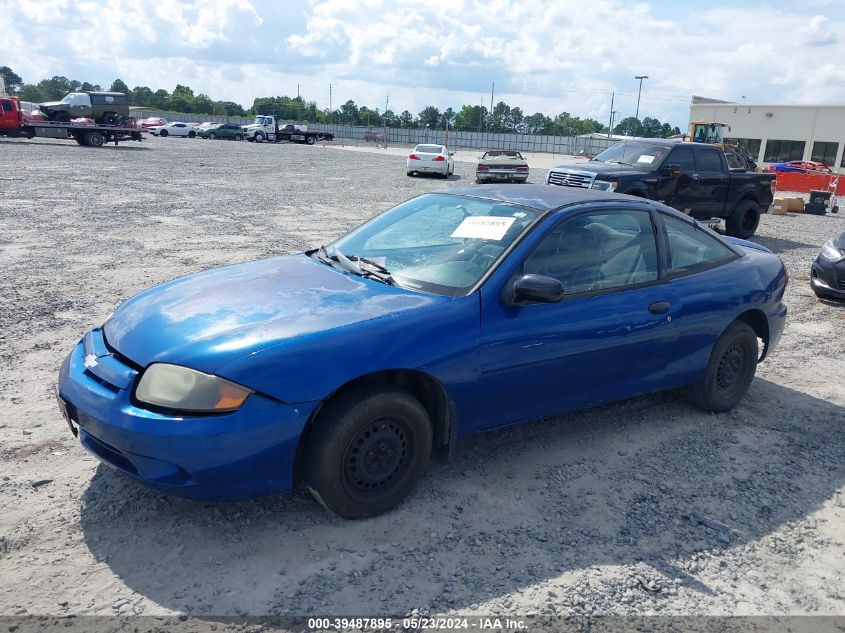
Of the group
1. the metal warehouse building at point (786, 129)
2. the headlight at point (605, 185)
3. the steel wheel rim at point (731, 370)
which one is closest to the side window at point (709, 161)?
the headlight at point (605, 185)

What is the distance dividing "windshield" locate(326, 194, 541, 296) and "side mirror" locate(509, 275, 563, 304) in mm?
226

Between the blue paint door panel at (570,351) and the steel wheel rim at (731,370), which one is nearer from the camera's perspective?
the blue paint door panel at (570,351)

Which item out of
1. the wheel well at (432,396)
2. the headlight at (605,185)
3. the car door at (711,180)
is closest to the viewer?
the wheel well at (432,396)

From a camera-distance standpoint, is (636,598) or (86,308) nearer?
(636,598)

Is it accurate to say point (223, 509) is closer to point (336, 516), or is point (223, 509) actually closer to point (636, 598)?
point (336, 516)

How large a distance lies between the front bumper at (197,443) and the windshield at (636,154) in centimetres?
1105

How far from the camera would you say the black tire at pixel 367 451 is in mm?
3098

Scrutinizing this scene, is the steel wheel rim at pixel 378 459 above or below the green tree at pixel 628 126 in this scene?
below

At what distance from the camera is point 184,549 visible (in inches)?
120

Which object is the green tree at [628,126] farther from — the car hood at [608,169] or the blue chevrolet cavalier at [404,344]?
the blue chevrolet cavalier at [404,344]

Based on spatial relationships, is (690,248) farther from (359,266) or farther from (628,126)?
(628,126)

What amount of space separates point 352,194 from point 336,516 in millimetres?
15365

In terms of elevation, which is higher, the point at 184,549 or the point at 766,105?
the point at 766,105

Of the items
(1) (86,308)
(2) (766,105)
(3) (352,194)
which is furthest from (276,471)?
(2) (766,105)
